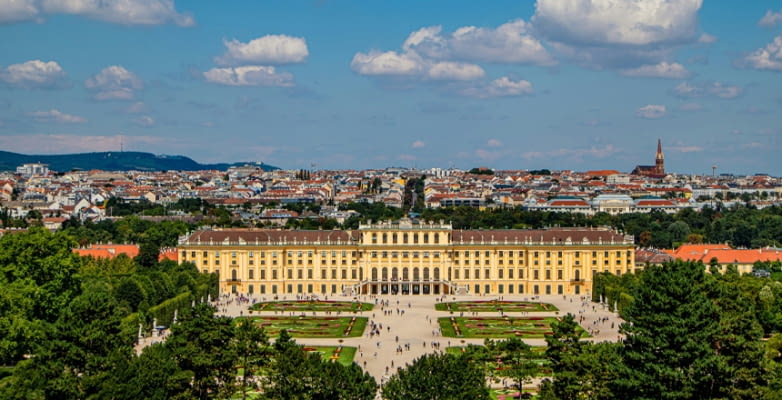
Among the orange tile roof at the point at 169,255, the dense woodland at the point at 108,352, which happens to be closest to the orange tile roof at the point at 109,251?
the orange tile roof at the point at 169,255

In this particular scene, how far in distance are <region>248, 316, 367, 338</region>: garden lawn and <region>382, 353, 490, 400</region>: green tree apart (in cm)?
2786

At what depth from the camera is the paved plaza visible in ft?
201

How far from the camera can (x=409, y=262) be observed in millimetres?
97375

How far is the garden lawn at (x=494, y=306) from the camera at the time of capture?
273 ft

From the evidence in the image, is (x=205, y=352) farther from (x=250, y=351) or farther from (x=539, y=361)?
(x=539, y=361)

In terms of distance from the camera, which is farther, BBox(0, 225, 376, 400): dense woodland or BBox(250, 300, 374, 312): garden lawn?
BBox(250, 300, 374, 312): garden lawn

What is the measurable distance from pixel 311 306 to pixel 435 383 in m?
46.6

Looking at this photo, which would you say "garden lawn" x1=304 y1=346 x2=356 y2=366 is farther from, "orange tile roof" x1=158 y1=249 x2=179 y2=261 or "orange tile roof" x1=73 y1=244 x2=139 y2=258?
"orange tile roof" x1=73 y1=244 x2=139 y2=258

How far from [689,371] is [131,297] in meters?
42.2

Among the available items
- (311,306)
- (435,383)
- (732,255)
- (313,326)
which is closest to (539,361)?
(435,383)

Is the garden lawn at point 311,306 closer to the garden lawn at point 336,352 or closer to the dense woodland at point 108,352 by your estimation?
the garden lawn at point 336,352

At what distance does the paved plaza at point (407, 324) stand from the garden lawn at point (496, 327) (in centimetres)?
104

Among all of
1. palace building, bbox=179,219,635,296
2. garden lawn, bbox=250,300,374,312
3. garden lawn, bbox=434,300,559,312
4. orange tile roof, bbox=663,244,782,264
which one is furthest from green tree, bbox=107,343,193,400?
orange tile roof, bbox=663,244,782,264

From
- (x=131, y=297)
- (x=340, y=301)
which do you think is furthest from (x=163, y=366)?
(x=340, y=301)
